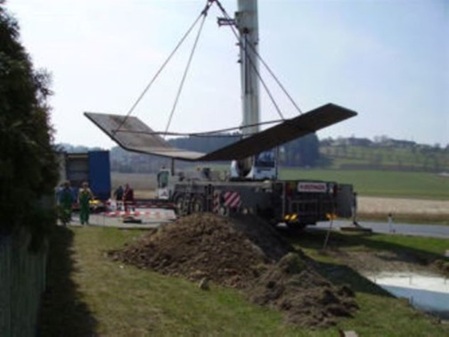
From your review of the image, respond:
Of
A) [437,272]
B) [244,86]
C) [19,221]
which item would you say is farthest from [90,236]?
[19,221]

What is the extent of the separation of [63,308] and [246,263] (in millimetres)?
4192

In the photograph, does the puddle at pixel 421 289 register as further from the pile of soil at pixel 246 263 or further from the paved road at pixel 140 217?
the paved road at pixel 140 217

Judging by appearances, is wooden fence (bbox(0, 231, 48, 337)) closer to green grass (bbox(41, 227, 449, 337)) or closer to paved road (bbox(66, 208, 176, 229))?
green grass (bbox(41, 227, 449, 337))

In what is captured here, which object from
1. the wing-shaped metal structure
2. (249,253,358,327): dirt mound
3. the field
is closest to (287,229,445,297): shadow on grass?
the field

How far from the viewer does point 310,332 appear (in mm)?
8812

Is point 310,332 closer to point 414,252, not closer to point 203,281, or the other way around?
point 203,281

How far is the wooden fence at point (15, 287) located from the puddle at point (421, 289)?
7.32m

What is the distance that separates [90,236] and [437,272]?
9.51 m

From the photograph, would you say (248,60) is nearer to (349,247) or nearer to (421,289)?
(349,247)

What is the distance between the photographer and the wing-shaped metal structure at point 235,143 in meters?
14.9

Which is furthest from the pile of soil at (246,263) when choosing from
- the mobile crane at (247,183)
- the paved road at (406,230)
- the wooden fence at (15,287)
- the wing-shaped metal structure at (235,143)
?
the paved road at (406,230)

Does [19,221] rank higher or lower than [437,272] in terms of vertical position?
higher

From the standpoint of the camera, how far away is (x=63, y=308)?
31.2ft

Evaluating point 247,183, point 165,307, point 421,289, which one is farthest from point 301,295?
point 247,183
